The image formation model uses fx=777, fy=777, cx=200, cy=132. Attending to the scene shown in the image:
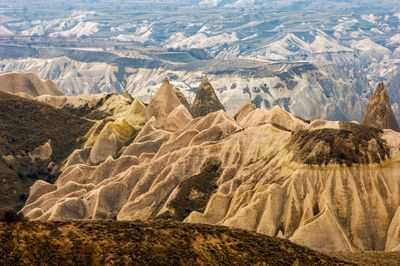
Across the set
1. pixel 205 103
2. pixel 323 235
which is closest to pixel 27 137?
pixel 205 103

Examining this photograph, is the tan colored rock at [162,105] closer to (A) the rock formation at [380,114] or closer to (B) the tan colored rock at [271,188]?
(B) the tan colored rock at [271,188]

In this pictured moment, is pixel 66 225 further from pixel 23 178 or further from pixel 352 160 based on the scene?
pixel 23 178

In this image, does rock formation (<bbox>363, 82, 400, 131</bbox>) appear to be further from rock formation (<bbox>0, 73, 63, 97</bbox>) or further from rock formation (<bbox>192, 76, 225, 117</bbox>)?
rock formation (<bbox>0, 73, 63, 97</bbox>)

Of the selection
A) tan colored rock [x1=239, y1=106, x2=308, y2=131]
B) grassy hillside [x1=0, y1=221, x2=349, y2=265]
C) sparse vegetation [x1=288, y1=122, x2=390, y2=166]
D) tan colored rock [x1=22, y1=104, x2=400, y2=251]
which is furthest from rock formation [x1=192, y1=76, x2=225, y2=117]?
grassy hillside [x1=0, y1=221, x2=349, y2=265]

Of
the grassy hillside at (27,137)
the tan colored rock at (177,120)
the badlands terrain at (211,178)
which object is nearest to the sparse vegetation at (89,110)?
the grassy hillside at (27,137)

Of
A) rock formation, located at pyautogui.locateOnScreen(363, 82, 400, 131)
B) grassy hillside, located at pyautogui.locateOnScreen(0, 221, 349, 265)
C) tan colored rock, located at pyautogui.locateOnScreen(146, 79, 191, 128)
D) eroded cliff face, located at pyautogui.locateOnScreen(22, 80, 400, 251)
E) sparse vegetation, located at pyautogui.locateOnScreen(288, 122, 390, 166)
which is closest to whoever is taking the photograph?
grassy hillside, located at pyautogui.locateOnScreen(0, 221, 349, 265)

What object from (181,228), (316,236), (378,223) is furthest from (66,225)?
(378,223)
